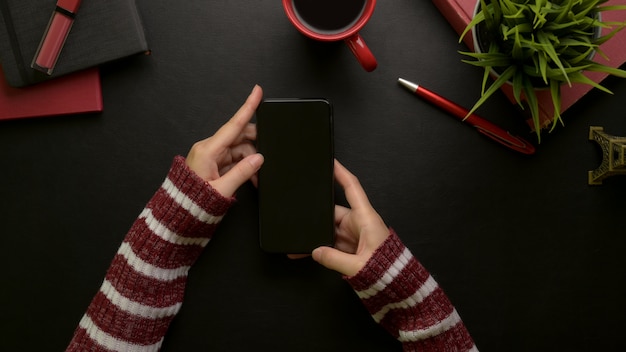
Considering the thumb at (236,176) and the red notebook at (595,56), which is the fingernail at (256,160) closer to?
the thumb at (236,176)

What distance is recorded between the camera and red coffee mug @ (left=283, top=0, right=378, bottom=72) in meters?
0.55

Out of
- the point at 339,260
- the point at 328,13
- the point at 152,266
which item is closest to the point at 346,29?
the point at 328,13

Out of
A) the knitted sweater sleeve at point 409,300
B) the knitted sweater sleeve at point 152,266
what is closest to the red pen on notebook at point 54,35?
the knitted sweater sleeve at point 152,266

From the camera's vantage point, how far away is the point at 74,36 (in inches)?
24.1

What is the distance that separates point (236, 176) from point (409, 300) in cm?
27

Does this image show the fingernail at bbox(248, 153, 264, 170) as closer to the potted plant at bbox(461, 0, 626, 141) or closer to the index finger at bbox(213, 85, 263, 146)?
the index finger at bbox(213, 85, 263, 146)

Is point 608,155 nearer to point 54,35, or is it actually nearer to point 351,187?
point 351,187

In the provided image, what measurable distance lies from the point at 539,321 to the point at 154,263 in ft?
1.75

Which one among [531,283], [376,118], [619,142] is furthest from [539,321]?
[376,118]

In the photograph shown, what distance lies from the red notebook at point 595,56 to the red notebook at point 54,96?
18.5 inches

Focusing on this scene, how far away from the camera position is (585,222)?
66 cm

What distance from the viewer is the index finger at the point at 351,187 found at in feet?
2.04

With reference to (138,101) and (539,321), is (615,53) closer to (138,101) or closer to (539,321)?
(539,321)

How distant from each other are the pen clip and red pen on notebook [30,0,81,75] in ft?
1.79
